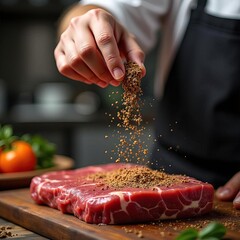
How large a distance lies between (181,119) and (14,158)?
633mm

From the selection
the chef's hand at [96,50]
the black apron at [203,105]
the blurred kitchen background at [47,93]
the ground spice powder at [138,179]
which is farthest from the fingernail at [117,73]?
the blurred kitchen background at [47,93]

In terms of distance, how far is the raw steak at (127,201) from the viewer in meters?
1.41

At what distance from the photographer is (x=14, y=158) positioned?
1.97 meters

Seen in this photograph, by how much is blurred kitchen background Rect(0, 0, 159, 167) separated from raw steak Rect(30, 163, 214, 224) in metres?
2.55

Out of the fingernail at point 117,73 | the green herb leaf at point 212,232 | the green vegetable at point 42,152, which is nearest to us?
the green herb leaf at point 212,232

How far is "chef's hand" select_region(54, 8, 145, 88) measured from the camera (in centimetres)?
153

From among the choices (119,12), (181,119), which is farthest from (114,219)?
(119,12)

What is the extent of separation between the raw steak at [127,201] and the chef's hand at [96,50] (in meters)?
0.30

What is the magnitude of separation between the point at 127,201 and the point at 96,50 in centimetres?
42

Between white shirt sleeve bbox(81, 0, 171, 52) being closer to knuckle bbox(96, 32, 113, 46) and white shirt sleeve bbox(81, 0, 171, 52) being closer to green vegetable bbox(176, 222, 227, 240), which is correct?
knuckle bbox(96, 32, 113, 46)

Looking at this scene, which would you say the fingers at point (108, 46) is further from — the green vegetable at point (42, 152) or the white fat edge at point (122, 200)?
the green vegetable at point (42, 152)

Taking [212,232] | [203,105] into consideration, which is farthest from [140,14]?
[212,232]

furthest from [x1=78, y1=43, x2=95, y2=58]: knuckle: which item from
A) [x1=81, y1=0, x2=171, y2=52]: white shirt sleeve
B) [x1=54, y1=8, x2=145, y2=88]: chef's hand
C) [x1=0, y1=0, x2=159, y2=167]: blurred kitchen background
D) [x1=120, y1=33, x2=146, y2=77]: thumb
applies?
[x1=0, y1=0, x2=159, y2=167]: blurred kitchen background

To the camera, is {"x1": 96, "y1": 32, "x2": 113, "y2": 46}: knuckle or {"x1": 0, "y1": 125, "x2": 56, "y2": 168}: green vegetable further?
{"x1": 0, "y1": 125, "x2": 56, "y2": 168}: green vegetable
